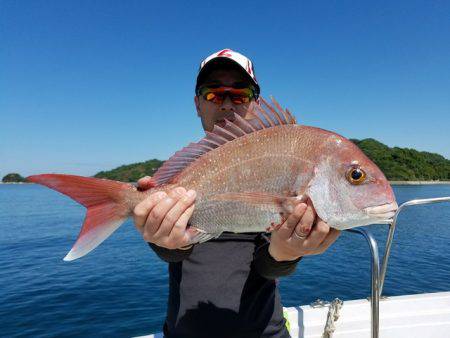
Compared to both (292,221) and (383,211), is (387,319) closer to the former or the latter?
(383,211)

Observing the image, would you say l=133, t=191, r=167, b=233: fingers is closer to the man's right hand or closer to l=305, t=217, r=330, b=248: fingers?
the man's right hand

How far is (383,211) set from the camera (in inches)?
82.6

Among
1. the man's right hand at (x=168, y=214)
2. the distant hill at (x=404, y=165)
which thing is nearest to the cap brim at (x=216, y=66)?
the man's right hand at (x=168, y=214)

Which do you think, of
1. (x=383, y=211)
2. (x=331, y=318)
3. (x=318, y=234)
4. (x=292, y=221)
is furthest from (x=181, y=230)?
(x=331, y=318)

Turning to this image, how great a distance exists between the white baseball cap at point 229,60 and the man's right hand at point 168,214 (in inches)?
57.2

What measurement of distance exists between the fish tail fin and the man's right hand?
133 millimetres

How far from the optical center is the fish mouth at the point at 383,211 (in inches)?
81.7

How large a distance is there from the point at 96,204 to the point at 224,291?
3.93 feet

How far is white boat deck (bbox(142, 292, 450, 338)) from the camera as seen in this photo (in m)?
4.25

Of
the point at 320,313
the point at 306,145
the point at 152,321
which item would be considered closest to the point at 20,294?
the point at 152,321

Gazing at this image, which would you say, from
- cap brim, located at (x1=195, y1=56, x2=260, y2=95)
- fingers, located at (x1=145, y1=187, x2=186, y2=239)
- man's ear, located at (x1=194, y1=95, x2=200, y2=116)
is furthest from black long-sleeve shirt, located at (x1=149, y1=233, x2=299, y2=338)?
cap brim, located at (x1=195, y1=56, x2=260, y2=95)

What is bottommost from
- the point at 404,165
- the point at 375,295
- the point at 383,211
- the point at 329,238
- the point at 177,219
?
the point at 375,295

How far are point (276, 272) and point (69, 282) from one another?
14.7 m

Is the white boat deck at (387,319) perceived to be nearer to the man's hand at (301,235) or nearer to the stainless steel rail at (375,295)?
the stainless steel rail at (375,295)
